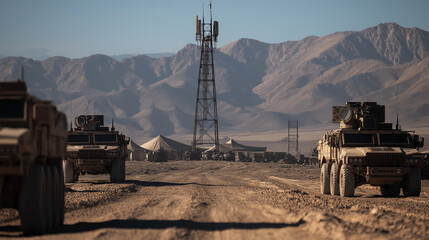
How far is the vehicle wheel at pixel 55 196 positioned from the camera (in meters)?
13.5

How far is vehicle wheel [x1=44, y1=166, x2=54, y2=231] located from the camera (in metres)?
13.0

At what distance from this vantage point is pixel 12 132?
11.7m

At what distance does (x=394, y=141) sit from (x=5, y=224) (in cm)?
1377

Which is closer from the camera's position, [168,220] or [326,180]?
[168,220]

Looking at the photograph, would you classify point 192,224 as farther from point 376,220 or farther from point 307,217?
point 376,220

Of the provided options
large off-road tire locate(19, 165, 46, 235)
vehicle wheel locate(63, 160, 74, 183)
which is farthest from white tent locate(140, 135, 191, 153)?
large off-road tire locate(19, 165, 46, 235)

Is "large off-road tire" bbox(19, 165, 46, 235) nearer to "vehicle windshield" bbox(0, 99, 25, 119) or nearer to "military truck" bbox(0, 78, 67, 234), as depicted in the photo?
"military truck" bbox(0, 78, 67, 234)

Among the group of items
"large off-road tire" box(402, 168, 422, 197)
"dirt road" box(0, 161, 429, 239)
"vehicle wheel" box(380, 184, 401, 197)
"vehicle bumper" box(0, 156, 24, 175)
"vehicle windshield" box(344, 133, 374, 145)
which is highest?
"vehicle windshield" box(344, 133, 374, 145)

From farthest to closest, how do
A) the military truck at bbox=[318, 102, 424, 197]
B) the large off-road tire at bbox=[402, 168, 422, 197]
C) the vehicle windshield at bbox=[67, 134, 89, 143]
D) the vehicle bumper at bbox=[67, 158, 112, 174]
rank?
the vehicle windshield at bbox=[67, 134, 89, 143] < the vehicle bumper at bbox=[67, 158, 112, 174] < the large off-road tire at bbox=[402, 168, 422, 197] < the military truck at bbox=[318, 102, 424, 197]

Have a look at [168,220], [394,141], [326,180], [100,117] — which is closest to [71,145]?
[100,117]

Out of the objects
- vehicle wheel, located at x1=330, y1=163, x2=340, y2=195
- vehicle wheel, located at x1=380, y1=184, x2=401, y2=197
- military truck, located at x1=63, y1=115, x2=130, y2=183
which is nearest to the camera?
vehicle wheel, located at x1=330, y1=163, x2=340, y2=195

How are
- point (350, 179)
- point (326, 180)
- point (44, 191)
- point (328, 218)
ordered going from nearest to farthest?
point (44, 191) < point (328, 218) < point (350, 179) < point (326, 180)

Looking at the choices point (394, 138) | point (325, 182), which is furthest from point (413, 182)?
point (325, 182)

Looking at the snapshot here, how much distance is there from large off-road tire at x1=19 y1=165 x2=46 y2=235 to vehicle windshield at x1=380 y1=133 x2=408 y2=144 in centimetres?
1390
